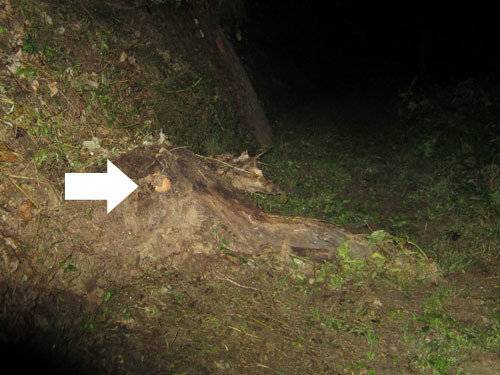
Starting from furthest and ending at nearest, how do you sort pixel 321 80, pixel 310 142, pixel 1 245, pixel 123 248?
pixel 321 80, pixel 310 142, pixel 123 248, pixel 1 245

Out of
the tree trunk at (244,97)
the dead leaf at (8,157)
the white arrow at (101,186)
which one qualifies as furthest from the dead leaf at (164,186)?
the tree trunk at (244,97)

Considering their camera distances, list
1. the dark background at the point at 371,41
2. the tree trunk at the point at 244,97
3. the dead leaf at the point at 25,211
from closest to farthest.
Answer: the dead leaf at the point at 25,211, the tree trunk at the point at 244,97, the dark background at the point at 371,41

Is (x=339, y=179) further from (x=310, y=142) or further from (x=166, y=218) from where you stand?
(x=166, y=218)

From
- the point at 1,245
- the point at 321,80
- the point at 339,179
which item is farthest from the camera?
the point at 321,80

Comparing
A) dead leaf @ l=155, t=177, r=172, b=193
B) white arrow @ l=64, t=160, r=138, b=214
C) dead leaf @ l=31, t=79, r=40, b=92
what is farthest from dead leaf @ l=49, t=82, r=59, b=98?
dead leaf @ l=155, t=177, r=172, b=193

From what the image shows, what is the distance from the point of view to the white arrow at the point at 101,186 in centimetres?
299

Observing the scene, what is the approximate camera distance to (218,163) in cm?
384

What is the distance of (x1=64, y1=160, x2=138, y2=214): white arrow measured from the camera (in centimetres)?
299

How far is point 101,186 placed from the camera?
3.02 metres

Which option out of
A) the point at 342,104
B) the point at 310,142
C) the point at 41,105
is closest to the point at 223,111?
the point at 310,142

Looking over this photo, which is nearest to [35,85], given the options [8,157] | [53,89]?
[53,89]

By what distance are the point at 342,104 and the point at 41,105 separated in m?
5.25

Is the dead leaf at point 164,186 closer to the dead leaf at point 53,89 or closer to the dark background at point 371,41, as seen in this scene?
the dead leaf at point 53,89

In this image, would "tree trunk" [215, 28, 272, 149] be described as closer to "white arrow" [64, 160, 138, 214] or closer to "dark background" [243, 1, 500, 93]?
"dark background" [243, 1, 500, 93]
